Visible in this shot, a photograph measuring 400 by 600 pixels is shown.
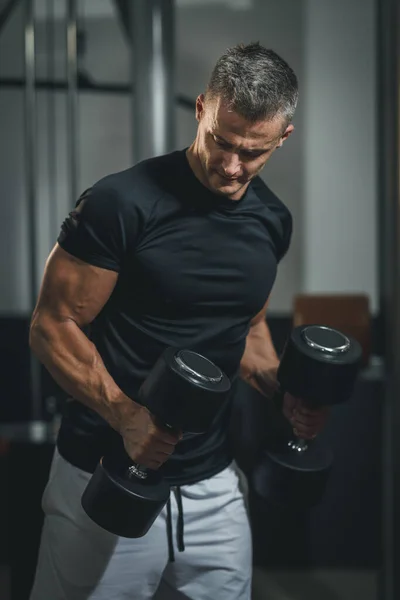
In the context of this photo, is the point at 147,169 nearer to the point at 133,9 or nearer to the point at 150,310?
the point at 150,310

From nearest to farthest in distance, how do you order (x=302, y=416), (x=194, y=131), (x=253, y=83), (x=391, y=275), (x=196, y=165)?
(x=253, y=83) < (x=196, y=165) < (x=302, y=416) < (x=391, y=275) < (x=194, y=131)

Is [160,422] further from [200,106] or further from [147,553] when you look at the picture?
[200,106]

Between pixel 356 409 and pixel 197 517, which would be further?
pixel 356 409

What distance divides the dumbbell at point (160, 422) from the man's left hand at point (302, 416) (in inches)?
8.7

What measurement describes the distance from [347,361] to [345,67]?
7.76 feet

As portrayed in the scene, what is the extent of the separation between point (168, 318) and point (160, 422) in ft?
0.59

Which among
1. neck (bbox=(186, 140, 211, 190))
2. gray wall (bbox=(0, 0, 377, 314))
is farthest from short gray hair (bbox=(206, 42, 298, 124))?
gray wall (bbox=(0, 0, 377, 314))

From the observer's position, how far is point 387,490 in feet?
6.24

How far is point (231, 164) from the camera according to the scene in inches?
39.8

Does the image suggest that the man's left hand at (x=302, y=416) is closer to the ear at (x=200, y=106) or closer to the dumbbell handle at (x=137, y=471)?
the dumbbell handle at (x=137, y=471)

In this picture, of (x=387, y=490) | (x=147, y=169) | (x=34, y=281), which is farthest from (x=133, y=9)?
(x=387, y=490)

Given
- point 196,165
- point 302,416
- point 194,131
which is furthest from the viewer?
point 194,131

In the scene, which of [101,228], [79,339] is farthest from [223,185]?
[79,339]

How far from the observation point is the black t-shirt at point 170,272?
1023 mm
